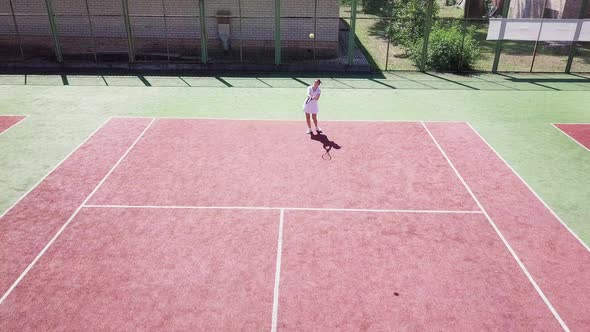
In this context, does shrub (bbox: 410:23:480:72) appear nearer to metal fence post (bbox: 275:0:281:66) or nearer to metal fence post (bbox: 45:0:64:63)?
metal fence post (bbox: 275:0:281:66)

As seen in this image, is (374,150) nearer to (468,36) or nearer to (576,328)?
(576,328)

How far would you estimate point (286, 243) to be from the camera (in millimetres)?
8172

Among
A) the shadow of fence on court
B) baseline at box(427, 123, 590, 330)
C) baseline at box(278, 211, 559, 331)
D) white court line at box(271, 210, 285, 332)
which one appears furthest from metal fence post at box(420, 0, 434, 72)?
white court line at box(271, 210, 285, 332)

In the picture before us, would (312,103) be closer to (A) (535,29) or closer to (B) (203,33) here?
(B) (203,33)

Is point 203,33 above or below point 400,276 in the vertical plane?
above

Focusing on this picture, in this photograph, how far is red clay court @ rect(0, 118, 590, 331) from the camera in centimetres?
662

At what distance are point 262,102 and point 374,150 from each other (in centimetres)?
561

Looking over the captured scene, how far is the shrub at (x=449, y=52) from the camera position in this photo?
20.7 m

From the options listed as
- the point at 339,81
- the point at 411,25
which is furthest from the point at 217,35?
the point at 411,25

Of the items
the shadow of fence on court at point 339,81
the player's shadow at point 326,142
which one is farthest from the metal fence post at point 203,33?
the player's shadow at point 326,142

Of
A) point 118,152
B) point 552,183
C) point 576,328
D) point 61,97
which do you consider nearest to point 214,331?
point 576,328

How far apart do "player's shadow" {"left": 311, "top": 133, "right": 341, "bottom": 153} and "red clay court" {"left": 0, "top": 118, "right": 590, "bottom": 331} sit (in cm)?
33

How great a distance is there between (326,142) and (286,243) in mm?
5020

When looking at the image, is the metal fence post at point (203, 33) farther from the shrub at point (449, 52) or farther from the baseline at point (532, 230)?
the baseline at point (532, 230)
